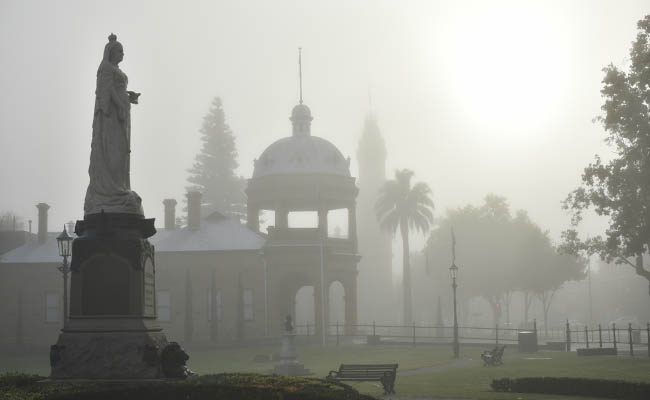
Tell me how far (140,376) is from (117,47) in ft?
22.7

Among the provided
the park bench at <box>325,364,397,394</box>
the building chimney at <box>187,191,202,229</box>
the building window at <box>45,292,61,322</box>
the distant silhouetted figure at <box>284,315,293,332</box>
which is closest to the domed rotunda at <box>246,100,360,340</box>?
the building chimney at <box>187,191,202,229</box>

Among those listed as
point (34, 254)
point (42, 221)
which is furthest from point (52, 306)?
point (42, 221)

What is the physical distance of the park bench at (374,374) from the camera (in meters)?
24.5

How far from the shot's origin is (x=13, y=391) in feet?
47.2

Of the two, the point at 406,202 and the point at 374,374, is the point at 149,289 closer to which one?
the point at 374,374

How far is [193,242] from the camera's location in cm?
5588

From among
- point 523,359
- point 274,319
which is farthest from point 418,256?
point 523,359

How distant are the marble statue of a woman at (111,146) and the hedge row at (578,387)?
12.2 m

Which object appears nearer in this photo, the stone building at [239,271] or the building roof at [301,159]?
the stone building at [239,271]

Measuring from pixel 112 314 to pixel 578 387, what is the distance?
42.4ft

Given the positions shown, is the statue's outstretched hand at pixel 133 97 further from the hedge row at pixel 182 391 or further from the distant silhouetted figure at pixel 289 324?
the distant silhouetted figure at pixel 289 324

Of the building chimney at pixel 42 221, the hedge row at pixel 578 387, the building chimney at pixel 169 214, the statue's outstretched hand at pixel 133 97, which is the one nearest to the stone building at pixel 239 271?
the building chimney at pixel 42 221

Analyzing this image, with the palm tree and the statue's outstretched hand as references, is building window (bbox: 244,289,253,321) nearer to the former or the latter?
the palm tree

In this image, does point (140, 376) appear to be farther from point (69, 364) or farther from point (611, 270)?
point (611, 270)
